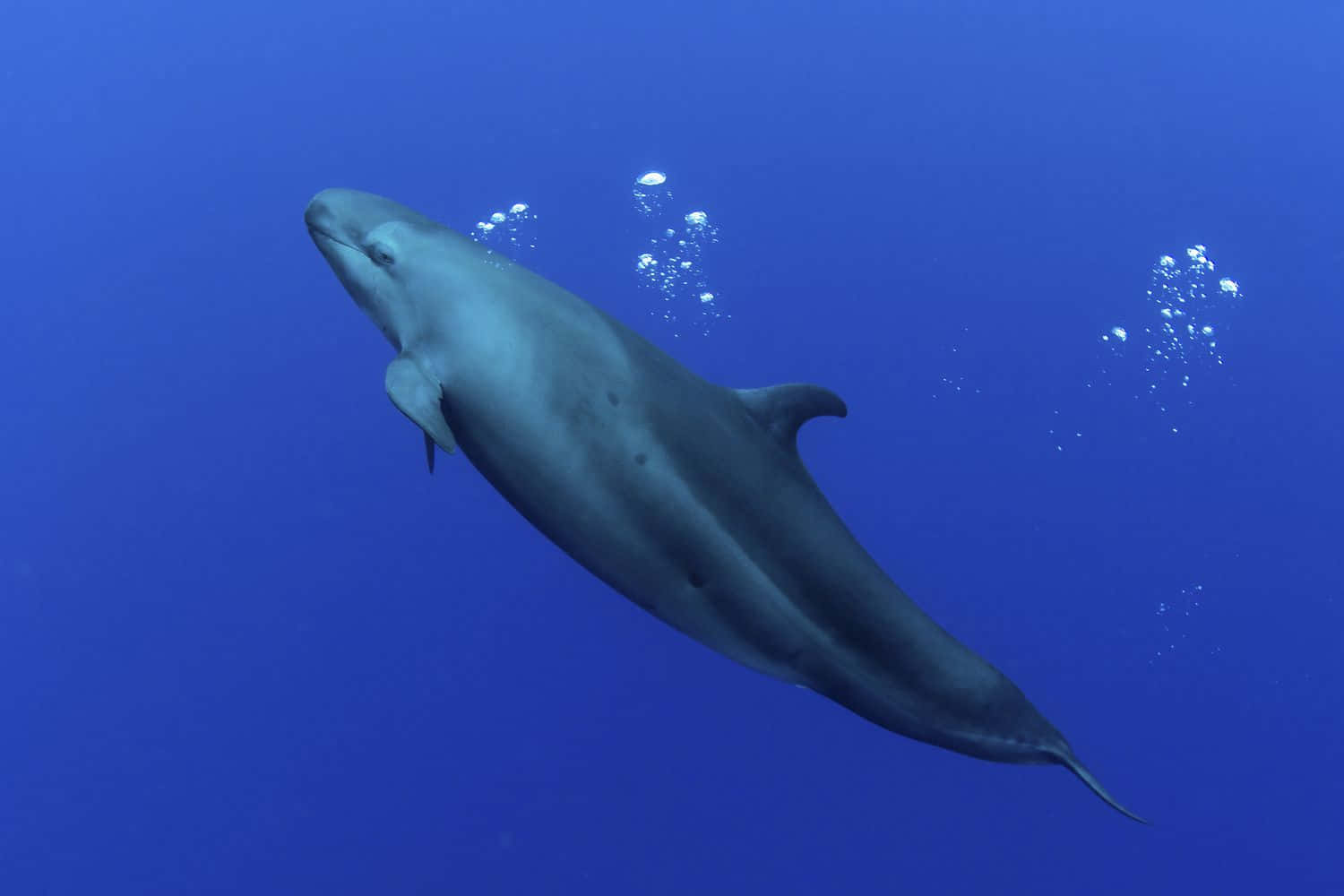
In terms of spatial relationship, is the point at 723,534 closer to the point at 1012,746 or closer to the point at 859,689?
the point at 859,689

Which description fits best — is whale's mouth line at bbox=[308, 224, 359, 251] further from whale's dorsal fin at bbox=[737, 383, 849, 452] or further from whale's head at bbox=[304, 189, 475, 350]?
whale's dorsal fin at bbox=[737, 383, 849, 452]

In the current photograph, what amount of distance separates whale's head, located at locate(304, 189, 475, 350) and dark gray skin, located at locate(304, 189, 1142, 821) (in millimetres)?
26

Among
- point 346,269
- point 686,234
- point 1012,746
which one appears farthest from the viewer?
point 686,234

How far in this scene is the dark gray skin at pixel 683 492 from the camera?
4.68m

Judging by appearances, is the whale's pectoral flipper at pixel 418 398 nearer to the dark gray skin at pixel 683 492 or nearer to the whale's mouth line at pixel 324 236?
the dark gray skin at pixel 683 492

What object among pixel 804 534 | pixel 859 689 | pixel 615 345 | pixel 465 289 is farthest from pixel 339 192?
pixel 859 689

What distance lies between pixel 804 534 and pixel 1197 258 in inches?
275

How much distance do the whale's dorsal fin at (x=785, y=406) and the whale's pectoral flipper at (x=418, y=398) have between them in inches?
56.6

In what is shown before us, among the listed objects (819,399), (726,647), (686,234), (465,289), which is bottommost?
(726,647)

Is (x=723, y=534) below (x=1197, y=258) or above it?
below

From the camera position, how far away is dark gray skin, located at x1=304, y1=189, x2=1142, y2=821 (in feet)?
15.4

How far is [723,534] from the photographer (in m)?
4.70

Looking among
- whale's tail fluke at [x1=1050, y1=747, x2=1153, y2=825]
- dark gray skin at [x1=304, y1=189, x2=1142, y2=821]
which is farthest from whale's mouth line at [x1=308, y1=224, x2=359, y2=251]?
whale's tail fluke at [x1=1050, y1=747, x2=1153, y2=825]

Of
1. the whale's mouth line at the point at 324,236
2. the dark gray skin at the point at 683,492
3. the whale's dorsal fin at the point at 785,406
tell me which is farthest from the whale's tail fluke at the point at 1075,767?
the whale's mouth line at the point at 324,236
